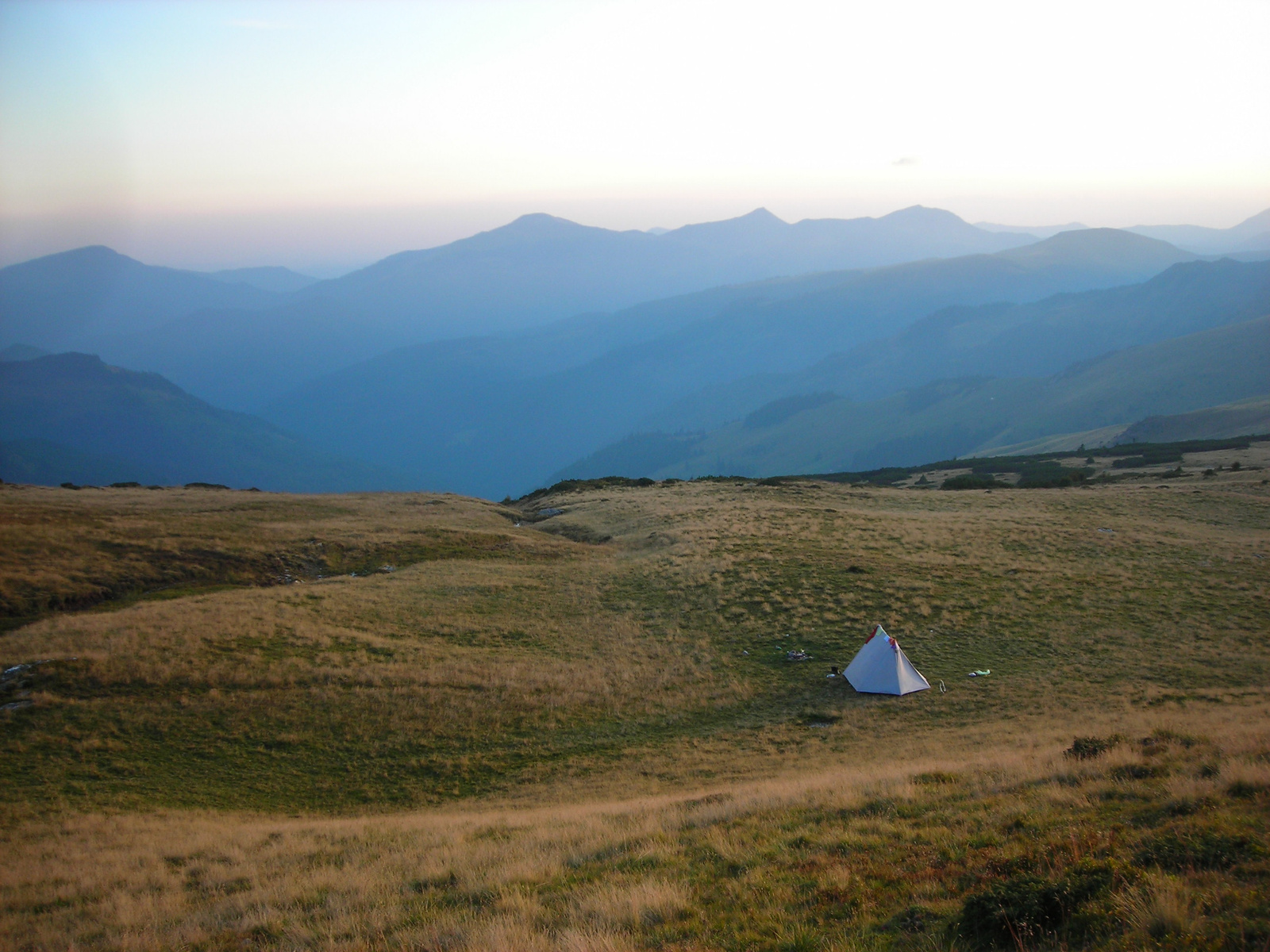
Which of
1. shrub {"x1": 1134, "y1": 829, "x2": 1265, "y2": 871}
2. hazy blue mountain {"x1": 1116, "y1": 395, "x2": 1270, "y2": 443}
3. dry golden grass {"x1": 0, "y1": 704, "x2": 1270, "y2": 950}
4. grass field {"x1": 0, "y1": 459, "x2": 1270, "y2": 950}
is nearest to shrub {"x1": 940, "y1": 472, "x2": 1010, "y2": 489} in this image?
grass field {"x1": 0, "y1": 459, "x2": 1270, "y2": 950}

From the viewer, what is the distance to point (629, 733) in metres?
20.8

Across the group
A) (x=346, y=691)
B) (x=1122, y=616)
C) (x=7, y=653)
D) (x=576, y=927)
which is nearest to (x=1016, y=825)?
(x=576, y=927)

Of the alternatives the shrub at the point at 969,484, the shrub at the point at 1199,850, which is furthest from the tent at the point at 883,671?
the shrub at the point at 969,484

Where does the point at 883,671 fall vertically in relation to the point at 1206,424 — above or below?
below

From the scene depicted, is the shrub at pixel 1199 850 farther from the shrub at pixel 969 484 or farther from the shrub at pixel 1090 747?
the shrub at pixel 969 484

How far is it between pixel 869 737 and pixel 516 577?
20.2 m

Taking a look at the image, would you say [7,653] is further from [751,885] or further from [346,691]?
[751,885]

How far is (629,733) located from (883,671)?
8.77 meters

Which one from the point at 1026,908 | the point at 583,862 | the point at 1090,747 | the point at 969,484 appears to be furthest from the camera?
the point at 969,484

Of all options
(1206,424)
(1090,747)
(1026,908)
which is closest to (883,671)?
(1090,747)

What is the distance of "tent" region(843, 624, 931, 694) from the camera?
22500mm

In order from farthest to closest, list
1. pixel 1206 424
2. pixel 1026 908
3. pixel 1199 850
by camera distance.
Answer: pixel 1206 424, pixel 1199 850, pixel 1026 908

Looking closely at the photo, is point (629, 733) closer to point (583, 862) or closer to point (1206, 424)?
point (583, 862)

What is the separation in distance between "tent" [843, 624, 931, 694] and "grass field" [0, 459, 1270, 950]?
3.86ft
